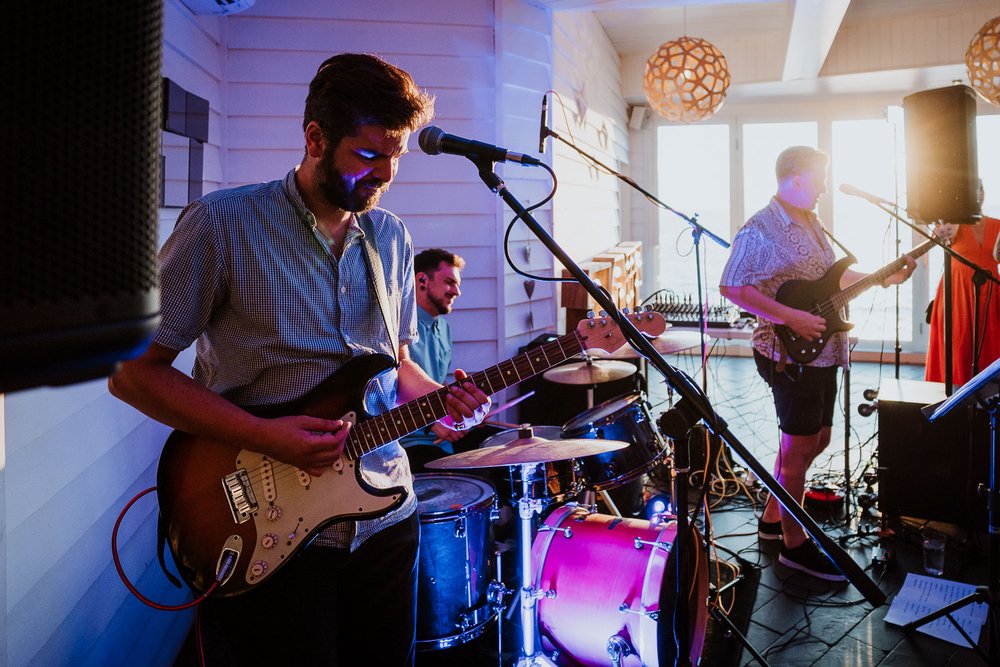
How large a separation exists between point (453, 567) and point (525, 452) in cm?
60

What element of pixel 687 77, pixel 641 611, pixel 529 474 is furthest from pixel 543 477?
pixel 687 77

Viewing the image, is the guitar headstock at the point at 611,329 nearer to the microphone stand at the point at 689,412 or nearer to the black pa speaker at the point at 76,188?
the microphone stand at the point at 689,412

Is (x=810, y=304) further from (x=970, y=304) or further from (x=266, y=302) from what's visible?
(x=266, y=302)

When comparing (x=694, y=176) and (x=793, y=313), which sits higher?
(x=694, y=176)

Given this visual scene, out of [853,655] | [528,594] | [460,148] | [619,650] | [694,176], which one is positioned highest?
[694,176]

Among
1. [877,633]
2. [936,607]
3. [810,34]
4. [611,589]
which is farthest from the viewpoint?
[810,34]

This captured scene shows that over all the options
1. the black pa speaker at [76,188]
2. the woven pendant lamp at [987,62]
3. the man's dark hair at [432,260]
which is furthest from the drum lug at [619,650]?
the woven pendant lamp at [987,62]

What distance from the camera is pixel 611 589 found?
2.57 metres

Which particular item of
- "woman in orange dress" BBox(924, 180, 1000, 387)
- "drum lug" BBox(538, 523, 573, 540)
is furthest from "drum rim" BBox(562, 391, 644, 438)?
"woman in orange dress" BBox(924, 180, 1000, 387)

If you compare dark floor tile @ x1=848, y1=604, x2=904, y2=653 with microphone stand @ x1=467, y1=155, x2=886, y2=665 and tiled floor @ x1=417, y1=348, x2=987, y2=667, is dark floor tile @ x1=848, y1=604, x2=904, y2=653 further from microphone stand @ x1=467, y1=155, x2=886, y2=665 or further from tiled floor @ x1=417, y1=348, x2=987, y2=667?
microphone stand @ x1=467, y1=155, x2=886, y2=665

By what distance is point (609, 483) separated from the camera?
3.08m

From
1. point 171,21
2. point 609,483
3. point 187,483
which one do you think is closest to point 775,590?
point 609,483

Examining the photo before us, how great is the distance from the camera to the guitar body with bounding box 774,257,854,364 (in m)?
3.48

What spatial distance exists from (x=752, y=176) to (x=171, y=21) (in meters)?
8.25
